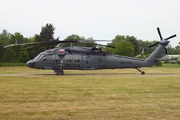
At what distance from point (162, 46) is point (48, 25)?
51474mm

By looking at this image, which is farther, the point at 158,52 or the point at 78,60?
the point at 158,52

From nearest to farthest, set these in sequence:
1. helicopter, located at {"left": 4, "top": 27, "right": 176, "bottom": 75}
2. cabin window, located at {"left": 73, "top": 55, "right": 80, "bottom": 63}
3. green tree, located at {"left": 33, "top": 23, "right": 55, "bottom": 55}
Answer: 1. helicopter, located at {"left": 4, "top": 27, "right": 176, "bottom": 75}
2. cabin window, located at {"left": 73, "top": 55, "right": 80, "bottom": 63}
3. green tree, located at {"left": 33, "top": 23, "right": 55, "bottom": 55}

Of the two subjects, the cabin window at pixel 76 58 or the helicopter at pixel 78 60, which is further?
the cabin window at pixel 76 58

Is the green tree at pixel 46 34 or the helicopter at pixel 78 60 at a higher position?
the green tree at pixel 46 34

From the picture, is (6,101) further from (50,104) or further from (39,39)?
(39,39)

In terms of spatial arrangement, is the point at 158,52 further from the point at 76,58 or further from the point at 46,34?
the point at 46,34

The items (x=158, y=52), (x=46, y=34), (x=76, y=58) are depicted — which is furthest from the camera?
(x=46, y=34)

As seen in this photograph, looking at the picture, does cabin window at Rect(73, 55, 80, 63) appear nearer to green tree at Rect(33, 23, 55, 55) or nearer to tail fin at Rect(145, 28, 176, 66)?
tail fin at Rect(145, 28, 176, 66)

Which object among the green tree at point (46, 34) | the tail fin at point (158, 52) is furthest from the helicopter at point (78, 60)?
the green tree at point (46, 34)

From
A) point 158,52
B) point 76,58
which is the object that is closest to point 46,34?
point 76,58

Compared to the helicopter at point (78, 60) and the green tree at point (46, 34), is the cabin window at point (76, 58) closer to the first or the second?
the helicopter at point (78, 60)

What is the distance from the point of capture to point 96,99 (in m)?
9.32

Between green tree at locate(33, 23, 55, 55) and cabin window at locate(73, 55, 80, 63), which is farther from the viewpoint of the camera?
Answer: green tree at locate(33, 23, 55, 55)

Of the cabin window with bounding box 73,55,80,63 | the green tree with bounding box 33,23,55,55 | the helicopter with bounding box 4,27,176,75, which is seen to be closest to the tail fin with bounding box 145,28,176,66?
the helicopter with bounding box 4,27,176,75
